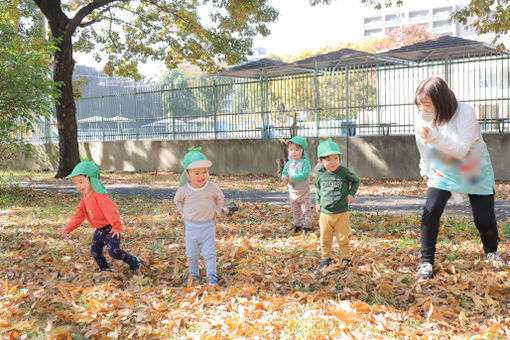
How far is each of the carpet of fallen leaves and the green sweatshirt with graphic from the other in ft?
1.94

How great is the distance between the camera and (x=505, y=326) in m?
3.54

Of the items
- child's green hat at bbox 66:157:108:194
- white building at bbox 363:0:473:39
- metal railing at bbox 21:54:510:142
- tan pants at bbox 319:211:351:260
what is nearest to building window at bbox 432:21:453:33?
white building at bbox 363:0:473:39

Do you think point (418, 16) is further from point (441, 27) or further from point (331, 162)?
point (331, 162)

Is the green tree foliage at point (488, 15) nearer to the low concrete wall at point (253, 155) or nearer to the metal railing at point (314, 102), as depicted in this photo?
the metal railing at point (314, 102)

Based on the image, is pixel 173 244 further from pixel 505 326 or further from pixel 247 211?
pixel 505 326

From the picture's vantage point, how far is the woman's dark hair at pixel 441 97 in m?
4.49

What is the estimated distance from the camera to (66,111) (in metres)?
15.9

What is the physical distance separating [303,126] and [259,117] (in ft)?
5.12

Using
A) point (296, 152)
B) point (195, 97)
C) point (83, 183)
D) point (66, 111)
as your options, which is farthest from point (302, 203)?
point (195, 97)

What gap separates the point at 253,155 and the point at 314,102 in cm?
265

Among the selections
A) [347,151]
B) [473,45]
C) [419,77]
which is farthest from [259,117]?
[473,45]

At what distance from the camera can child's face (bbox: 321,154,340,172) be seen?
5293 mm

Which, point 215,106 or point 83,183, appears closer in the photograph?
point 83,183

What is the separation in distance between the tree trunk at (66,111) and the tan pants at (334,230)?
1237cm
